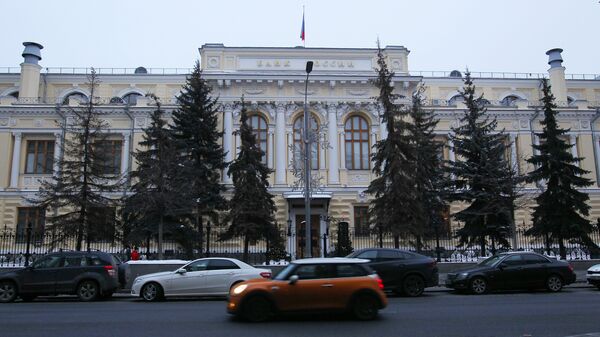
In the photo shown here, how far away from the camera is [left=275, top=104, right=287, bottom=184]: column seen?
35500 millimetres

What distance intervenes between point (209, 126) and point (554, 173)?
2022 centimetres

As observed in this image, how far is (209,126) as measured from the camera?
3038 centimetres

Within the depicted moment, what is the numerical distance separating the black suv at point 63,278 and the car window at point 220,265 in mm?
3441

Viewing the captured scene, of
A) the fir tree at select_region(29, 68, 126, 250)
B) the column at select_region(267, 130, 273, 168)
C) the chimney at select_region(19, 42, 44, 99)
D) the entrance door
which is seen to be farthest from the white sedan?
the chimney at select_region(19, 42, 44, 99)

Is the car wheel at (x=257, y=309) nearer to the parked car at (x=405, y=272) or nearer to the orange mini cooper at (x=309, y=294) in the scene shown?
the orange mini cooper at (x=309, y=294)

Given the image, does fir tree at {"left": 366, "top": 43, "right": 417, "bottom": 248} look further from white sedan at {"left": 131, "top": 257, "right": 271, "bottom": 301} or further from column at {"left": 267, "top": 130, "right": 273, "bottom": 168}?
column at {"left": 267, "top": 130, "right": 273, "bottom": 168}

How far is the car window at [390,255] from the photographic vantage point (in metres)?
16.5

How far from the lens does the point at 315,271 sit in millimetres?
10773

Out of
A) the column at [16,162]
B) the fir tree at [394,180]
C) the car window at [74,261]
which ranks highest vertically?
the column at [16,162]

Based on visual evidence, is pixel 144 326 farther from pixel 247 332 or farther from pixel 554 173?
pixel 554 173

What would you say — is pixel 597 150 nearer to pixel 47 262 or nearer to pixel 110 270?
pixel 110 270

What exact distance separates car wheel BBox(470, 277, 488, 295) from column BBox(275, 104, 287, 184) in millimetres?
20064

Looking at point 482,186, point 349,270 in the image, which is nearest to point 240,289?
point 349,270

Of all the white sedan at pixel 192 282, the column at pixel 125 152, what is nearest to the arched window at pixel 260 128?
the column at pixel 125 152
